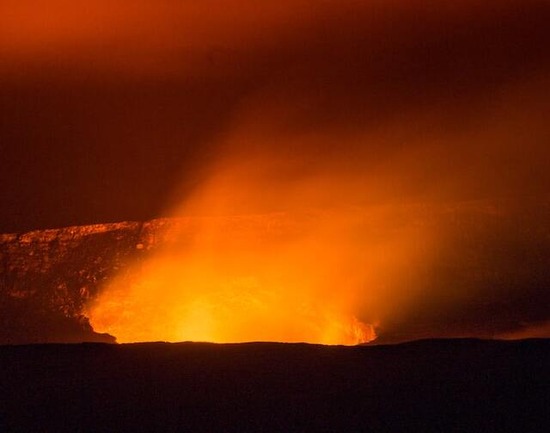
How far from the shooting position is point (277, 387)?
7.92ft

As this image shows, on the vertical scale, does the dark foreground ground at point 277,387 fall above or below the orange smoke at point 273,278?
below

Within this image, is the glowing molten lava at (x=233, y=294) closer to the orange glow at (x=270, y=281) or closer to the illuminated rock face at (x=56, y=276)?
the orange glow at (x=270, y=281)

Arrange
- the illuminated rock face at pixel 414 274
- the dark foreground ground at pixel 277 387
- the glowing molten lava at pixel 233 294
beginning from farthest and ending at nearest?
the glowing molten lava at pixel 233 294 → the illuminated rock face at pixel 414 274 → the dark foreground ground at pixel 277 387

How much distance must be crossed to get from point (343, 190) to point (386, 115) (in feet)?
2.21

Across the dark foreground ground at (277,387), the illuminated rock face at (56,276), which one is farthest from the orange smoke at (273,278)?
the dark foreground ground at (277,387)

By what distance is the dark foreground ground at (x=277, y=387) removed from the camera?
7.08 ft

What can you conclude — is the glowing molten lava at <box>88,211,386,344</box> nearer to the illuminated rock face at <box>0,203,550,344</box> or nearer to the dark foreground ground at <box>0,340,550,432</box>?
the illuminated rock face at <box>0,203,550,344</box>

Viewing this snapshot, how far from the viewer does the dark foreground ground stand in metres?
2.16

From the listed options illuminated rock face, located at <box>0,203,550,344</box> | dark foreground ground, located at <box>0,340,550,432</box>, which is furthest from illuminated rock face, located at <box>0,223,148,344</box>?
dark foreground ground, located at <box>0,340,550,432</box>

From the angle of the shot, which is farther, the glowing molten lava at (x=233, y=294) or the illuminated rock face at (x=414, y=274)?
the glowing molten lava at (x=233, y=294)

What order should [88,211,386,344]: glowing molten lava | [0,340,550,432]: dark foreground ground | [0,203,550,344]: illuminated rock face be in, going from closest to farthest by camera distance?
[0,340,550,432]: dark foreground ground
[0,203,550,344]: illuminated rock face
[88,211,386,344]: glowing molten lava

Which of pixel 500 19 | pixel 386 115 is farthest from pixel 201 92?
pixel 500 19

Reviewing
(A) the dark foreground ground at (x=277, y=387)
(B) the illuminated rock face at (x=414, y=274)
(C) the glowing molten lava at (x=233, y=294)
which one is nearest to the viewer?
(A) the dark foreground ground at (x=277, y=387)

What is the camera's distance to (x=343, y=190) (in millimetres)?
4781
